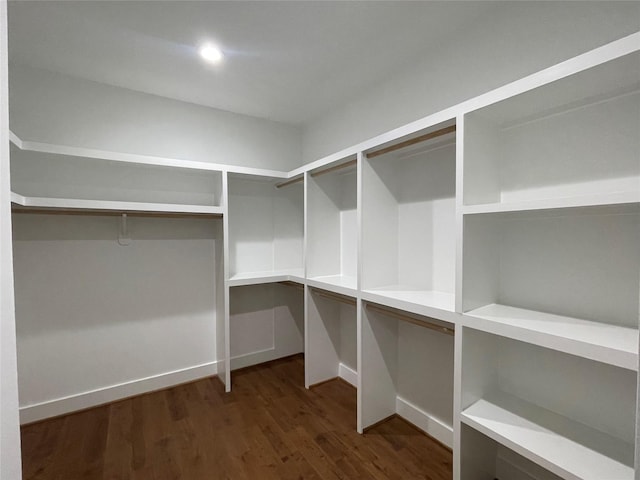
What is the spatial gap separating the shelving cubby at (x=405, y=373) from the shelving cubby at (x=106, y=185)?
5.32 feet

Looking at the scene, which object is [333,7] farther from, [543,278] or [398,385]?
[398,385]

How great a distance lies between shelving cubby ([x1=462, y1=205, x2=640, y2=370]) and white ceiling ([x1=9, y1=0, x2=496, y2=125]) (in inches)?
47.9

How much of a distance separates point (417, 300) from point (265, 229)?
1.85m

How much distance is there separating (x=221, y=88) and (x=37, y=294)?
2.10 metres

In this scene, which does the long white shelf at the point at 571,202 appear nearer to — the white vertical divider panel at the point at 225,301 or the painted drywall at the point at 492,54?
the painted drywall at the point at 492,54

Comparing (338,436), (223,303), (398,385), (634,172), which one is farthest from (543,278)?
(223,303)

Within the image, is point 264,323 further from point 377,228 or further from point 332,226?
point 377,228

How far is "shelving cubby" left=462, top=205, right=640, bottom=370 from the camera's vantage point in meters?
1.04

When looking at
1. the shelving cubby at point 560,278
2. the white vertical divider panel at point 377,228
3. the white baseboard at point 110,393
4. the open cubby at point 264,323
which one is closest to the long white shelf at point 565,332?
the shelving cubby at point 560,278

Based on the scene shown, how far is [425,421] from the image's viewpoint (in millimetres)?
1935

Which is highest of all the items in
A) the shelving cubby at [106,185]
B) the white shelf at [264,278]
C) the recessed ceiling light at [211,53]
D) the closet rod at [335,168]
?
the recessed ceiling light at [211,53]

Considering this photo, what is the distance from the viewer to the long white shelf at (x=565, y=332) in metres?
0.89

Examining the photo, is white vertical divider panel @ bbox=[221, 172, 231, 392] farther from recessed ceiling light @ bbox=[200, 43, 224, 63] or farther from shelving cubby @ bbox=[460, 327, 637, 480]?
shelving cubby @ bbox=[460, 327, 637, 480]

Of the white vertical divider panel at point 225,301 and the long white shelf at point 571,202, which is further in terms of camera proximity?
the white vertical divider panel at point 225,301
